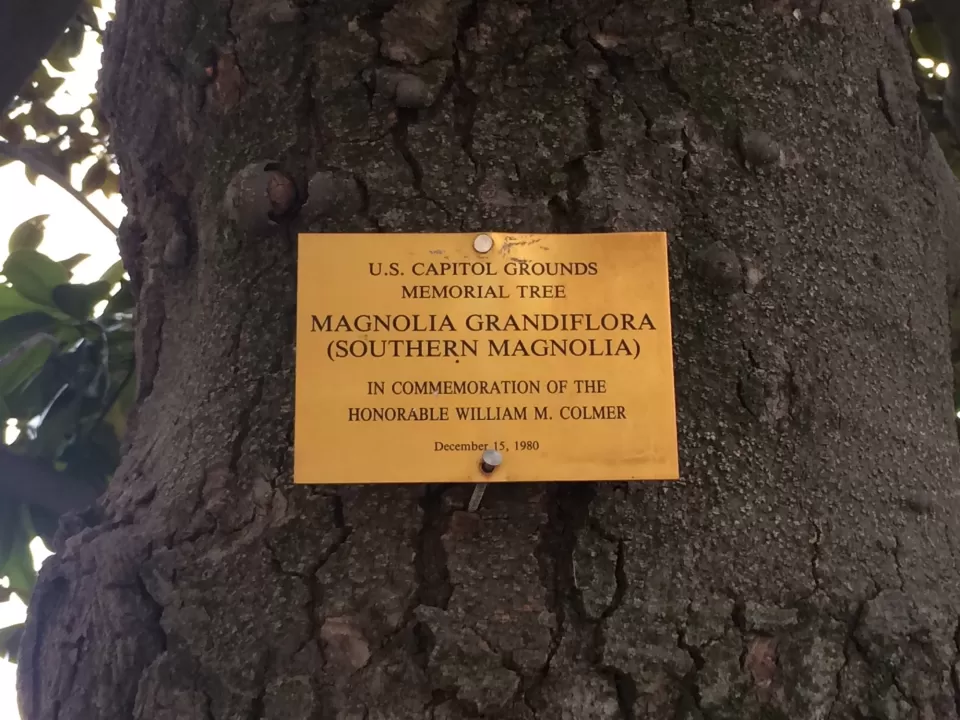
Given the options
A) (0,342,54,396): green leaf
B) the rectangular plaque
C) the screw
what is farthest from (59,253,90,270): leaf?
the screw

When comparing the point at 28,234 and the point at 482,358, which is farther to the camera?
the point at 28,234

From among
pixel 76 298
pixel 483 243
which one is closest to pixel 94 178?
pixel 76 298

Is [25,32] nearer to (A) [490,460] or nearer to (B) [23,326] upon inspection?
(B) [23,326]

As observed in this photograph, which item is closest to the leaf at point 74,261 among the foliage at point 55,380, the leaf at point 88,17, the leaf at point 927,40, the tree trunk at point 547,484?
the foliage at point 55,380

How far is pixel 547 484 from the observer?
0.62 m

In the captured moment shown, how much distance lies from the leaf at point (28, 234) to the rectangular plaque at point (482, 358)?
3.07ft

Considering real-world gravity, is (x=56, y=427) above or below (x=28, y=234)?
below

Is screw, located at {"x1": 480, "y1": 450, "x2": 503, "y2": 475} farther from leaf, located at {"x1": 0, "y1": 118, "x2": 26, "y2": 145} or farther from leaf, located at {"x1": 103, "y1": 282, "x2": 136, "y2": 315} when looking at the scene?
leaf, located at {"x1": 0, "y1": 118, "x2": 26, "y2": 145}

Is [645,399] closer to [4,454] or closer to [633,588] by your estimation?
[633,588]

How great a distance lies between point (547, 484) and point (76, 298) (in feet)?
2.57

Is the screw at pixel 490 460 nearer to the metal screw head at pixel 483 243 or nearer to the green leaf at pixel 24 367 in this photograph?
the metal screw head at pixel 483 243

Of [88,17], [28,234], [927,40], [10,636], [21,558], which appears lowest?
[10,636]

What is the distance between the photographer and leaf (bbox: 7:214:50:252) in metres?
1.35

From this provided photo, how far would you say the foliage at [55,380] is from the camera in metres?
1.03
